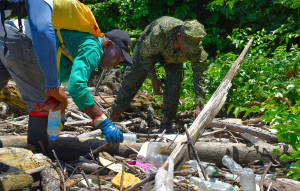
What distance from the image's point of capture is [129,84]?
482cm

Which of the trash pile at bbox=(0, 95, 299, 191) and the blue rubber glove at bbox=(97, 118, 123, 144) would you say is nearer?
the trash pile at bbox=(0, 95, 299, 191)

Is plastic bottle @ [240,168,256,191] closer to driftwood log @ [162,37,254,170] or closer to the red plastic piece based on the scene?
driftwood log @ [162,37,254,170]

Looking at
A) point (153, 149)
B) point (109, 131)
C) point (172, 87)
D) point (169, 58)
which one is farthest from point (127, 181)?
point (172, 87)

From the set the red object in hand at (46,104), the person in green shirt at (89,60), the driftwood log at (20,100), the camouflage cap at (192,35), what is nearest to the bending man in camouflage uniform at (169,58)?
the camouflage cap at (192,35)

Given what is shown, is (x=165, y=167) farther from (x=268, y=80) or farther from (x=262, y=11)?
(x=262, y=11)

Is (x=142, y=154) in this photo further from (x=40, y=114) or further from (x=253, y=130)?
(x=253, y=130)

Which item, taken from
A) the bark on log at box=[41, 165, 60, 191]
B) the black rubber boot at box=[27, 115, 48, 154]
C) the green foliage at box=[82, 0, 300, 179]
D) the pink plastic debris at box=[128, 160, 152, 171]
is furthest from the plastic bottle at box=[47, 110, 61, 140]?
the green foliage at box=[82, 0, 300, 179]

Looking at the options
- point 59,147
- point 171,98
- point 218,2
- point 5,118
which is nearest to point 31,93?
point 59,147

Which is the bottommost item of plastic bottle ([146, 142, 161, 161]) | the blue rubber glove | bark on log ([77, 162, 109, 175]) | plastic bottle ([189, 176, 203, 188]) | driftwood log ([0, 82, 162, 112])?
driftwood log ([0, 82, 162, 112])

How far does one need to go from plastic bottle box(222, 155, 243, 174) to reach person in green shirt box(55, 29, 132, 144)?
1085 millimetres

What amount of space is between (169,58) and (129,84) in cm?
84

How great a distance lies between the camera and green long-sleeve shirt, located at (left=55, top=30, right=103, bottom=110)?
2.42m

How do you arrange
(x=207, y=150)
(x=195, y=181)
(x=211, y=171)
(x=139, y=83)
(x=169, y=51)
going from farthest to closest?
(x=139, y=83) → (x=169, y=51) → (x=207, y=150) → (x=211, y=171) → (x=195, y=181)

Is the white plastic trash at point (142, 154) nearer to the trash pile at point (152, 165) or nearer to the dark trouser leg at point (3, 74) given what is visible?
the trash pile at point (152, 165)
